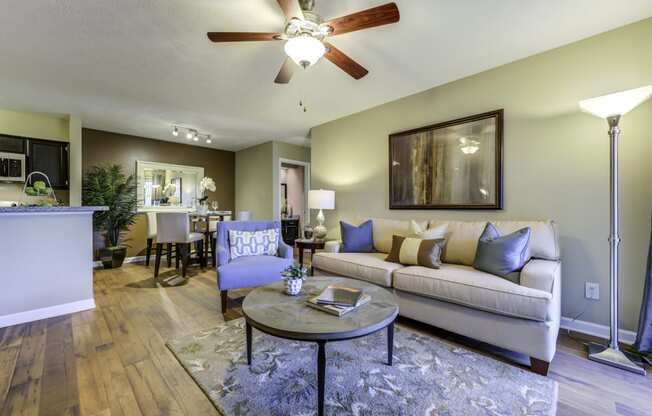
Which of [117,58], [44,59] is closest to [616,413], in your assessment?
[117,58]

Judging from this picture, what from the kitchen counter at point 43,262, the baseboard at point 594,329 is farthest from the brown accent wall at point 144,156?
the baseboard at point 594,329

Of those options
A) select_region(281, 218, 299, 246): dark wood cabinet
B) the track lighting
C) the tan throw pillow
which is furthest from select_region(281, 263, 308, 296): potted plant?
select_region(281, 218, 299, 246): dark wood cabinet

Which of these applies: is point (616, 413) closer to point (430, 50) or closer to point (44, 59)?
point (430, 50)

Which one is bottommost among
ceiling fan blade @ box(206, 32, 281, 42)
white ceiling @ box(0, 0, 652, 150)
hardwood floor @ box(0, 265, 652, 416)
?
hardwood floor @ box(0, 265, 652, 416)

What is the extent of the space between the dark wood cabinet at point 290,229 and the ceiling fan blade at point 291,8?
534 centimetres

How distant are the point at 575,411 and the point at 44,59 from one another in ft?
15.4

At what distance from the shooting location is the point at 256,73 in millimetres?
2842

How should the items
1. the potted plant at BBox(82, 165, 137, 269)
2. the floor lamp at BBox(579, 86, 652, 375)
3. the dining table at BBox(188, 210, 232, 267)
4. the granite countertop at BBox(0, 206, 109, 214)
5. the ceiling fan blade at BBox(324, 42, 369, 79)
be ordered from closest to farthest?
the floor lamp at BBox(579, 86, 652, 375)
the ceiling fan blade at BBox(324, 42, 369, 79)
the granite countertop at BBox(0, 206, 109, 214)
the potted plant at BBox(82, 165, 137, 269)
the dining table at BBox(188, 210, 232, 267)

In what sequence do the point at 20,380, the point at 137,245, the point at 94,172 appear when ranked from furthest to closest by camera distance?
1. the point at 137,245
2. the point at 94,172
3. the point at 20,380

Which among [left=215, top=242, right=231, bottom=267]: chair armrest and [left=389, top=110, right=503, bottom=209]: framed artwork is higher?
[left=389, top=110, right=503, bottom=209]: framed artwork

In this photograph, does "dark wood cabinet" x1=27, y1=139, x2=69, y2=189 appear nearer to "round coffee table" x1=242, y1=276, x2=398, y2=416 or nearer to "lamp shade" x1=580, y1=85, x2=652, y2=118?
"round coffee table" x1=242, y1=276, x2=398, y2=416

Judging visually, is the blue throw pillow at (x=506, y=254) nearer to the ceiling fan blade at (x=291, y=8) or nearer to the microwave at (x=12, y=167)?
the ceiling fan blade at (x=291, y=8)

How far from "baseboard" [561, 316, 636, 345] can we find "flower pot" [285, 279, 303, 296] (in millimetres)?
2370

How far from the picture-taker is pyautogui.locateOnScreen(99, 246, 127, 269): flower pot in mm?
4543
